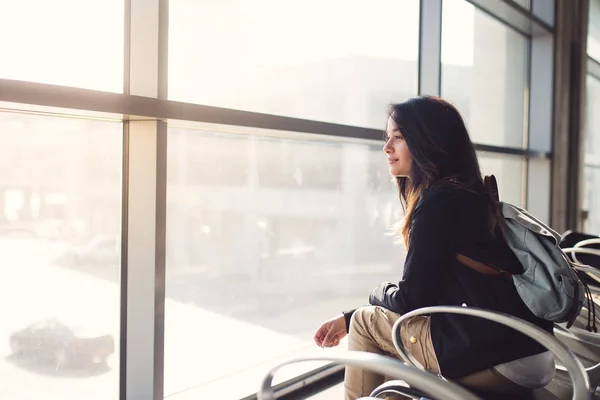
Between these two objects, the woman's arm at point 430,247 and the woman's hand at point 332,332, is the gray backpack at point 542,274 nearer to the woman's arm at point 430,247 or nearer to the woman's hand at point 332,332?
the woman's arm at point 430,247

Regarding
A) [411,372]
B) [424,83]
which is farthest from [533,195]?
[411,372]

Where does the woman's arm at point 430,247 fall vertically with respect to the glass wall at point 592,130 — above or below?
below

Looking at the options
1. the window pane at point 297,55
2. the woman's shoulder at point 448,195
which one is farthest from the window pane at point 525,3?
the woman's shoulder at point 448,195

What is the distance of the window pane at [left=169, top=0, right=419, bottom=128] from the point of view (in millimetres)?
1722

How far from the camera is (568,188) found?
4.14 metres

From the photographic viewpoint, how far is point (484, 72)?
11.9 ft

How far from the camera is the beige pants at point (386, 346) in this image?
1.15 metres

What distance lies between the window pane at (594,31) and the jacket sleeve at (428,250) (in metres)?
4.20

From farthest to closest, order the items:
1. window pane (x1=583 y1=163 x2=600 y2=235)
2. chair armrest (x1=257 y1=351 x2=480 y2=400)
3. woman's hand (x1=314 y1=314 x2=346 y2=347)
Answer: window pane (x1=583 y1=163 x2=600 y2=235) → woman's hand (x1=314 y1=314 x2=346 y2=347) → chair armrest (x1=257 y1=351 x2=480 y2=400)

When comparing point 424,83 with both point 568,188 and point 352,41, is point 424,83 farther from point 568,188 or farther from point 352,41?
point 568,188

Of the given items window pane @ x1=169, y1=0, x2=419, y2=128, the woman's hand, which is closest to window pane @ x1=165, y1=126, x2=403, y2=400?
window pane @ x1=169, y1=0, x2=419, y2=128

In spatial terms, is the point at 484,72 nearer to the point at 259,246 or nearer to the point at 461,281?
the point at 259,246

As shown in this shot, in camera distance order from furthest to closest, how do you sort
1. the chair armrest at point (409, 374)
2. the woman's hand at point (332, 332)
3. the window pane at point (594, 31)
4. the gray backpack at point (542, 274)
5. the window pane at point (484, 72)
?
the window pane at point (594, 31), the window pane at point (484, 72), the woman's hand at point (332, 332), the gray backpack at point (542, 274), the chair armrest at point (409, 374)

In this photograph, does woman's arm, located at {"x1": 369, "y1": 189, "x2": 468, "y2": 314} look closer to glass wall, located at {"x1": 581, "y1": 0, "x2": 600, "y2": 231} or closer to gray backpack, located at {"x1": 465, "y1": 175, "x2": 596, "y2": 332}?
gray backpack, located at {"x1": 465, "y1": 175, "x2": 596, "y2": 332}
